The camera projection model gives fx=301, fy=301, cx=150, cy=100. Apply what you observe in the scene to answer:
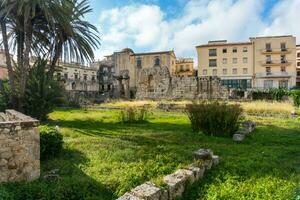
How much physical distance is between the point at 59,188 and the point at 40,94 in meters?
10.0

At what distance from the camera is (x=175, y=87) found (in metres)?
36.8

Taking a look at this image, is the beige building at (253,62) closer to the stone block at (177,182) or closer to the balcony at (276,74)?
the balcony at (276,74)

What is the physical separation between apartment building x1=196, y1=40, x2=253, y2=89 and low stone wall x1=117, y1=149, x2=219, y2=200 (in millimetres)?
49201

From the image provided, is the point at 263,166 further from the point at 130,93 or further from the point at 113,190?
the point at 130,93

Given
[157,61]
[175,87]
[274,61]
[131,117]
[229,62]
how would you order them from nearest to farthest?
1. [131,117]
2. [175,87]
3. [274,61]
4. [229,62]
5. [157,61]

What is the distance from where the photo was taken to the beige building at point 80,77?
50.0 m

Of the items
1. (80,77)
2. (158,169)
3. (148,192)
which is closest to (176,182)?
(148,192)

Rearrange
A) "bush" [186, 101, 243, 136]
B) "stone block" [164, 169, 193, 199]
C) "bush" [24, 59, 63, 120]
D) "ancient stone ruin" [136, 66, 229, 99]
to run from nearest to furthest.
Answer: "stone block" [164, 169, 193, 199] < "bush" [186, 101, 243, 136] < "bush" [24, 59, 63, 120] < "ancient stone ruin" [136, 66, 229, 99]

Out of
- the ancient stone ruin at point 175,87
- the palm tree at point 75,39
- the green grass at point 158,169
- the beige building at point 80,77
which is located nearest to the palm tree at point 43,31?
the palm tree at point 75,39

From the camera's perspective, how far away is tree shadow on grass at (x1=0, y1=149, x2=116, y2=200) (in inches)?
187

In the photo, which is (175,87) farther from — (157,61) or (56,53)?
(56,53)

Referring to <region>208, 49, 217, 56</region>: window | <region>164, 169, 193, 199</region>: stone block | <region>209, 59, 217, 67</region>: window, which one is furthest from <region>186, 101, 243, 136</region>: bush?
<region>208, 49, 217, 56</region>: window

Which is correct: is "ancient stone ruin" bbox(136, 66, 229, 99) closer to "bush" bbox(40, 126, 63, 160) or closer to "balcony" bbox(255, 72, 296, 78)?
"balcony" bbox(255, 72, 296, 78)

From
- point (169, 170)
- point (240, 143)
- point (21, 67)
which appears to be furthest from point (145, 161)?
point (21, 67)
